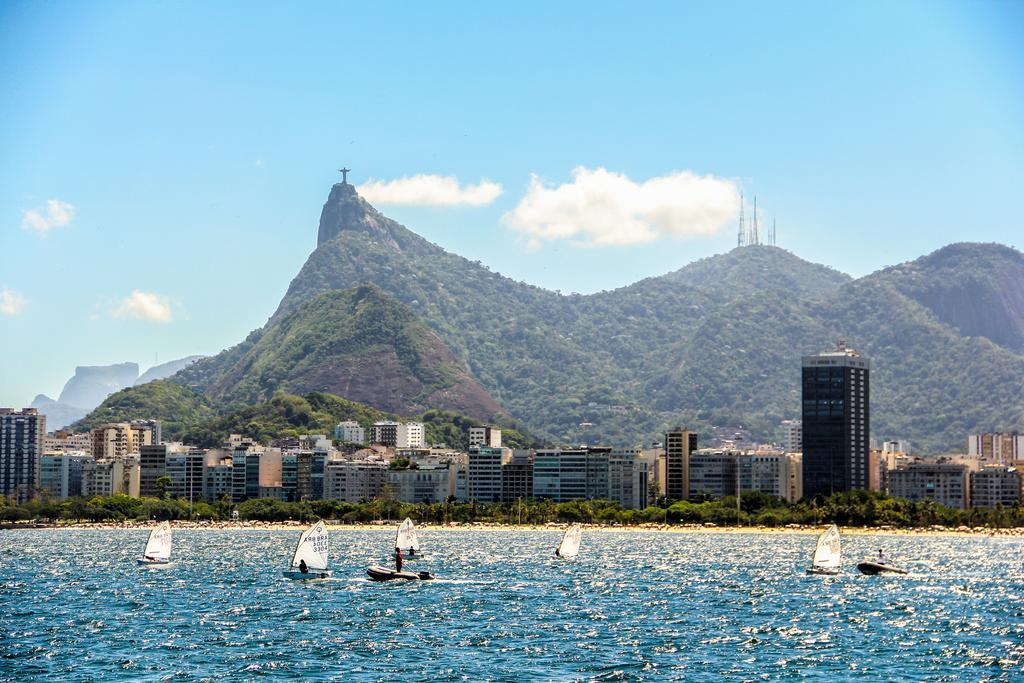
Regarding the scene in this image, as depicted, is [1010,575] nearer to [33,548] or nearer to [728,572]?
[728,572]

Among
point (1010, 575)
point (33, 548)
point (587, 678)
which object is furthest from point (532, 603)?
point (33, 548)

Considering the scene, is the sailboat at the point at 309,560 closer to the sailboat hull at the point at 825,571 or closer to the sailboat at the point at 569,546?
the sailboat at the point at 569,546

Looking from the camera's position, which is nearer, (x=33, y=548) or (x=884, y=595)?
(x=884, y=595)

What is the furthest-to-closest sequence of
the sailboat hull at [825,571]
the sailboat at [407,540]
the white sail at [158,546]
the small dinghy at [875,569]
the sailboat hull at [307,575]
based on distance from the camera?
the sailboat at [407,540]
the white sail at [158,546]
the small dinghy at [875,569]
the sailboat hull at [825,571]
the sailboat hull at [307,575]

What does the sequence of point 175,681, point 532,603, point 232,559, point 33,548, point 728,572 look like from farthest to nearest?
point 33,548
point 232,559
point 728,572
point 532,603
point 175,681

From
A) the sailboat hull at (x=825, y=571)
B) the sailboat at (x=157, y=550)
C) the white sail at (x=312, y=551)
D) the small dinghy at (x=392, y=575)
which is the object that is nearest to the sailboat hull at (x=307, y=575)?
the white sail at (x=312, y=551)

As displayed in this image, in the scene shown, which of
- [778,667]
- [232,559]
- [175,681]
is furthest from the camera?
[232,559]

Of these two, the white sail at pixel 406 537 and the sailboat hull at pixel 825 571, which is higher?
the white sail at pixel 406 537
